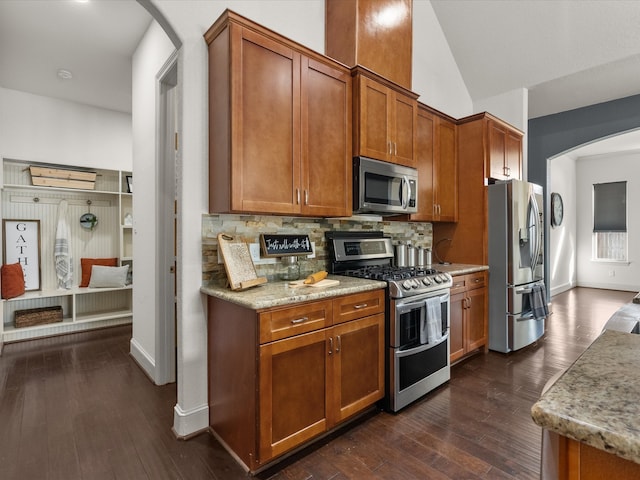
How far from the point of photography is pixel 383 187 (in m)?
2.90

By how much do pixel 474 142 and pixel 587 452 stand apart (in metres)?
3.82

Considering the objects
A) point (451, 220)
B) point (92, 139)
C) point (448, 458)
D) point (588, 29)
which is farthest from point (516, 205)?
point (92, 139)

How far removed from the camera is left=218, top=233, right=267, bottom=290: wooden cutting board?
2.10m

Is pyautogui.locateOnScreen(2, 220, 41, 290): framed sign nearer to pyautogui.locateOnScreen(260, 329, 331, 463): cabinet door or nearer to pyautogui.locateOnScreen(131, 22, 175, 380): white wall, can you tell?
pyautogui.locateOnScreen(131, 22, 175, 380): white wall

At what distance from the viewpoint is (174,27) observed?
215cm

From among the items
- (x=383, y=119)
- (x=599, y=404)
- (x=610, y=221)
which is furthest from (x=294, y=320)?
(x=610, y=221)

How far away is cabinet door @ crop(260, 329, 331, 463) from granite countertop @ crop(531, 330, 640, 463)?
1389 millimetres

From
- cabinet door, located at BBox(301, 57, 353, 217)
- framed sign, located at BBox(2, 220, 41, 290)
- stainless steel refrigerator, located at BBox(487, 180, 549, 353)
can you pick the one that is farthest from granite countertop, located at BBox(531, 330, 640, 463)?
framed sign, located at BBox(2, 220, 41, 290)

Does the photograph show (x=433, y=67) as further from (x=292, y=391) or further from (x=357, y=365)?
(x=292, y=391)

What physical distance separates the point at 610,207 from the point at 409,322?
7.59m

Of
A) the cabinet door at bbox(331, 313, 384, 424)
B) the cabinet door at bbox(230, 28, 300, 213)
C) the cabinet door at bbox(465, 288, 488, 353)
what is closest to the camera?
the cabinet door at bbox(230, 28, 300, 213)

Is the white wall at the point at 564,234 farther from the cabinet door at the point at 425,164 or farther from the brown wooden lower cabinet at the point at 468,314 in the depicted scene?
A: the cabinet door at the point at 425,164

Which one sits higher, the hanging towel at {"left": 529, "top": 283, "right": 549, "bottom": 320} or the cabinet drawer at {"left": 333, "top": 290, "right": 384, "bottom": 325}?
the cabinet drawer at {"left": 333, "top": 290, "right": 384, "bottom": 325}

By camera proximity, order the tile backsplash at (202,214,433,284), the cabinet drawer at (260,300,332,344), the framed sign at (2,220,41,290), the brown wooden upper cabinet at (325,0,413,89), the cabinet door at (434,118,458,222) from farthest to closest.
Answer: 1. the framed sign at (2,220,41,290)
2. the cabinet door at (434,118,458,222)
3. the brown wooden upper cabinet at (325,0,413,89)
4. the tile backsplash at (202,214,433,284)
5. the cabinet drawer at (260,300,332,344)
